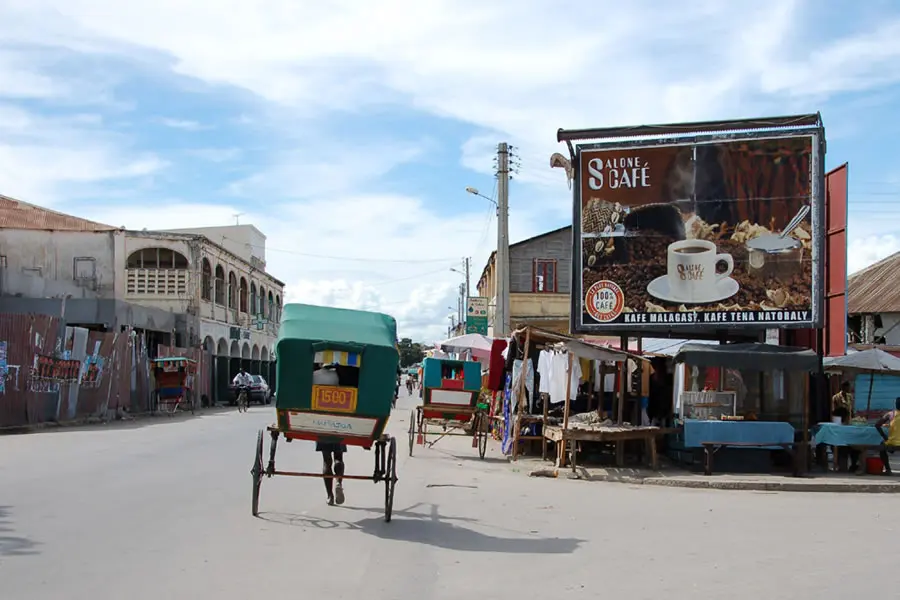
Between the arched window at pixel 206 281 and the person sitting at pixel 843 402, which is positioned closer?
the person sitting at pixel 843 402

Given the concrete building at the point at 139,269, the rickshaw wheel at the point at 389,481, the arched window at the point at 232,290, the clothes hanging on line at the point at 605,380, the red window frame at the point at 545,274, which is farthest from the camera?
the arched window at the point at 232,290

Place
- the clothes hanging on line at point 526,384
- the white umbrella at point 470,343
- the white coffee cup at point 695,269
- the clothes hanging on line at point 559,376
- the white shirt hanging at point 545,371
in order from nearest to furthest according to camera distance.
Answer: the white coffee cup at point 695,269, the clothes hanging on line at point 559,376, the white shirt hanging at point 545,371, the clothes hanging on line at point 526,384, the white umbrella at point 470,343

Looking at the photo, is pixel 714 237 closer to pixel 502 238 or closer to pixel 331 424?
pixel 331 424

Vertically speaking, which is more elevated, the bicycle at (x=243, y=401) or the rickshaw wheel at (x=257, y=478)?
the rickshaw wheel at (x=257, y=478)

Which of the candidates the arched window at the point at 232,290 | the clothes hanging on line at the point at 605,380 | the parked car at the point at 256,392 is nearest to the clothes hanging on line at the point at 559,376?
the clothes hanging on line at the point at 605,380

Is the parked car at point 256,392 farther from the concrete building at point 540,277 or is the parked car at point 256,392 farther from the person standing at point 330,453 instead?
the person standing at point 330,453

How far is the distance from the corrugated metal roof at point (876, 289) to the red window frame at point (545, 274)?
15.4 metres

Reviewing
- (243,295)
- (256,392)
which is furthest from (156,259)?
(243,295)

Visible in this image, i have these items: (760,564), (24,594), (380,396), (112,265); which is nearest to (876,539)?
(760,564)

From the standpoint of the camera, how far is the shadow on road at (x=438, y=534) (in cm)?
891

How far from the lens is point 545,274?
50250 millimetres

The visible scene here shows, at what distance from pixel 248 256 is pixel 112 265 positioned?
20575 millimetres

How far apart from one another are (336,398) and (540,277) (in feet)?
134

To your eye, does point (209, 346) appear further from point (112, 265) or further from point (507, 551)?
point (507, 551)
